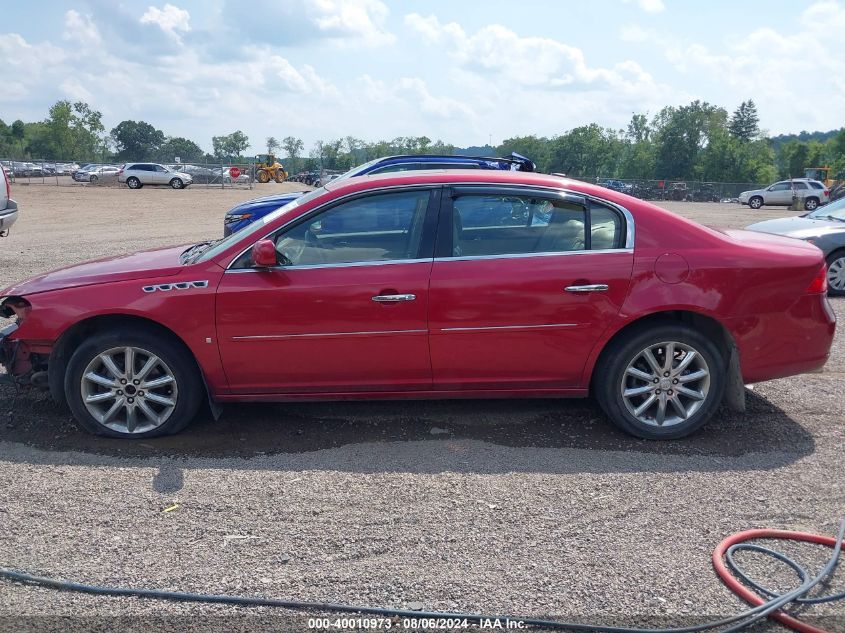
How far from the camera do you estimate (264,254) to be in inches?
184

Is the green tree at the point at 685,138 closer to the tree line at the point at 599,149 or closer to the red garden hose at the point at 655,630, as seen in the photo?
the tree line at the point at 599,149

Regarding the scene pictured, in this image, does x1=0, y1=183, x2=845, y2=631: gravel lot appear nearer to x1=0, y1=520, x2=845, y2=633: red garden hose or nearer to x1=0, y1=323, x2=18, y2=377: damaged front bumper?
x1=0, y1=520, x2=845, y2=633: red garden hose

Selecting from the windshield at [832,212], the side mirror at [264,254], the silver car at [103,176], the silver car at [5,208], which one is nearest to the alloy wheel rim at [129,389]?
the side mirror at [264,254]

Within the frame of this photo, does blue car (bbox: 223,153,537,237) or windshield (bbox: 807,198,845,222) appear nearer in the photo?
blue car (bbox: 223,153,537,237)

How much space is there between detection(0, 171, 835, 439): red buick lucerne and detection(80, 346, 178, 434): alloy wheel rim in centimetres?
1

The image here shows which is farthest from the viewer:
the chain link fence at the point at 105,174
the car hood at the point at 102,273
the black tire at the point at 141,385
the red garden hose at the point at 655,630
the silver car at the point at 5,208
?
the chain link fence at the point at 105,174

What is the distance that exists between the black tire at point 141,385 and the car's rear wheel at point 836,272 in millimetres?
8770

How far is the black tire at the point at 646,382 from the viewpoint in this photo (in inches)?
190

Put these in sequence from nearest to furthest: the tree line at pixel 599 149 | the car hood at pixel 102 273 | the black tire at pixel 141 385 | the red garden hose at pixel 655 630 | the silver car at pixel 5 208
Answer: the red garden hose at pixel 655 630
the black tire at pixel 141 385
the car hood at pixel 102 273
the silver car at pixel 5 208
the tree line at pixel 599 149

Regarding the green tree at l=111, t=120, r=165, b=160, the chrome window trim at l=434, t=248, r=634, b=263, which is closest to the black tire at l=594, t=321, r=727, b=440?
the chrome window trim at l=434, t=248, r=634, b=263

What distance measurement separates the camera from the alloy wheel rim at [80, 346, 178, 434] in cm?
481

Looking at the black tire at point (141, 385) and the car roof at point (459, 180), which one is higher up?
the car roof at point (459, 180)

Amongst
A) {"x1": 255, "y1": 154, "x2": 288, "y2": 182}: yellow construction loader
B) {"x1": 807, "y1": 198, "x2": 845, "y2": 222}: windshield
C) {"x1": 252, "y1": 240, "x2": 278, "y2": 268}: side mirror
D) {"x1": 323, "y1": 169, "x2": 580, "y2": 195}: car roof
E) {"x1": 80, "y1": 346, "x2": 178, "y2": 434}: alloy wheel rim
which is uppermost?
{"x1": 255, "y1": 154, "x2": 288, "y2": 182}: yellow construction loader

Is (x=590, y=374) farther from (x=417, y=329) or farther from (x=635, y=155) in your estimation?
(x=635, y=155)
